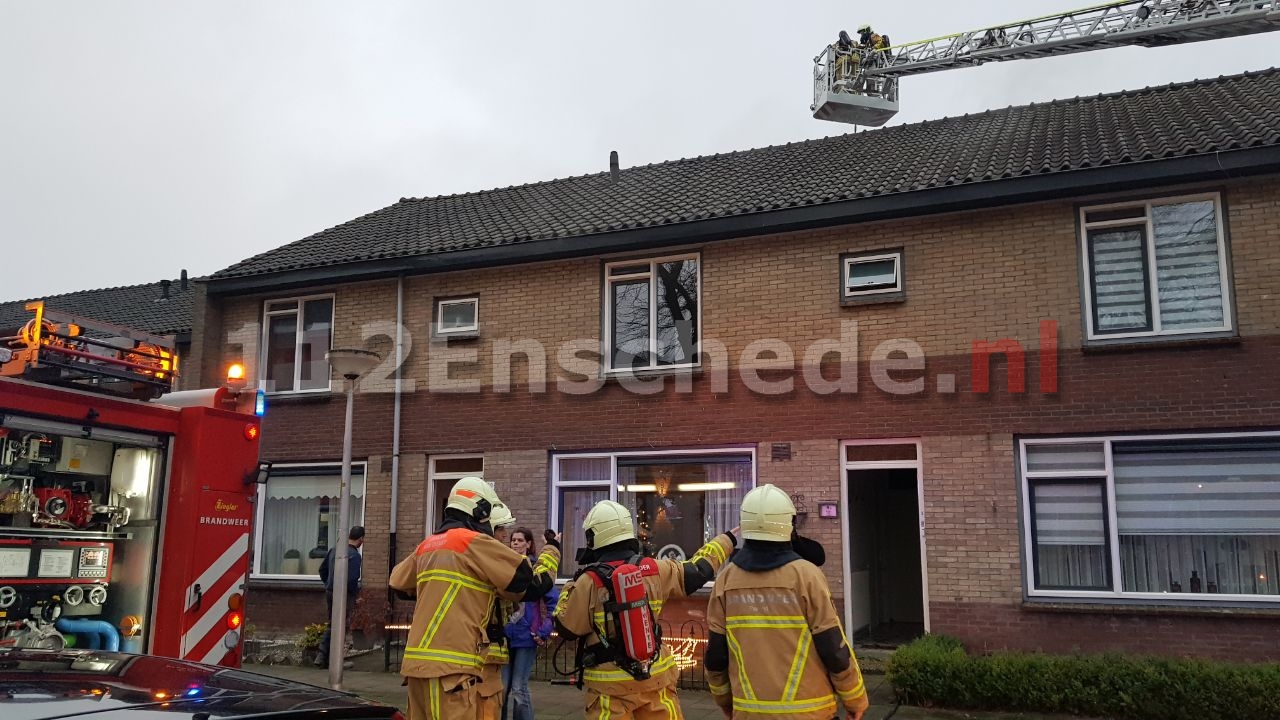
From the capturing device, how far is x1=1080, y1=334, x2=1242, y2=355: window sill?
Result: 411 inches

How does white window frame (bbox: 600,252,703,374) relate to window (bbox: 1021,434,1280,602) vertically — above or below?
above

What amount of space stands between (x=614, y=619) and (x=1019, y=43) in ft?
49.6

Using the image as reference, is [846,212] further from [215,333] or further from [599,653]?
[215,333]

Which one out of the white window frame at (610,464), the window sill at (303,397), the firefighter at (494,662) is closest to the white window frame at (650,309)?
the white window frame at (610,464)

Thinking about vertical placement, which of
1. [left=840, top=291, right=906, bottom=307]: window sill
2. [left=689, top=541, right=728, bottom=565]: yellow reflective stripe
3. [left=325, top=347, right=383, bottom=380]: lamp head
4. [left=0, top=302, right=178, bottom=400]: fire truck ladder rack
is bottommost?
[left=689, top=541, right=728, bottom=565]: yellow reflective stripe

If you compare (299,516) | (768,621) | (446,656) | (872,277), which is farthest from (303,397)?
(768,621)

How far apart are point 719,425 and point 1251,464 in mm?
5669

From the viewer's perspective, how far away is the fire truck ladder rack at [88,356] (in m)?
6.27

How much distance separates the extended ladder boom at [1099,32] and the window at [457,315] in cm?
963

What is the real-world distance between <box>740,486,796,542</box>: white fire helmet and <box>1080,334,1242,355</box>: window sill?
7.35 m

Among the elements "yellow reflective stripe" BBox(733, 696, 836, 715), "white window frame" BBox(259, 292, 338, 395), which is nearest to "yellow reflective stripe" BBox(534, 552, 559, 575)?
"yellow reflective stripe" BBox(733, 696, 836, 715)

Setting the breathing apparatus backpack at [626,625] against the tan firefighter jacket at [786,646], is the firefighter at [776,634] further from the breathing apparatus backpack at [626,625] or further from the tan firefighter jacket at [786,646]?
the breathing apparatus backpack at [626,625]

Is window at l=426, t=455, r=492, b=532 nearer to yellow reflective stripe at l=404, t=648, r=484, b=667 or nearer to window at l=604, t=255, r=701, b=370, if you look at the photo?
window at l=604, t=255, r=701, b=370

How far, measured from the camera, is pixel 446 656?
549 cm
